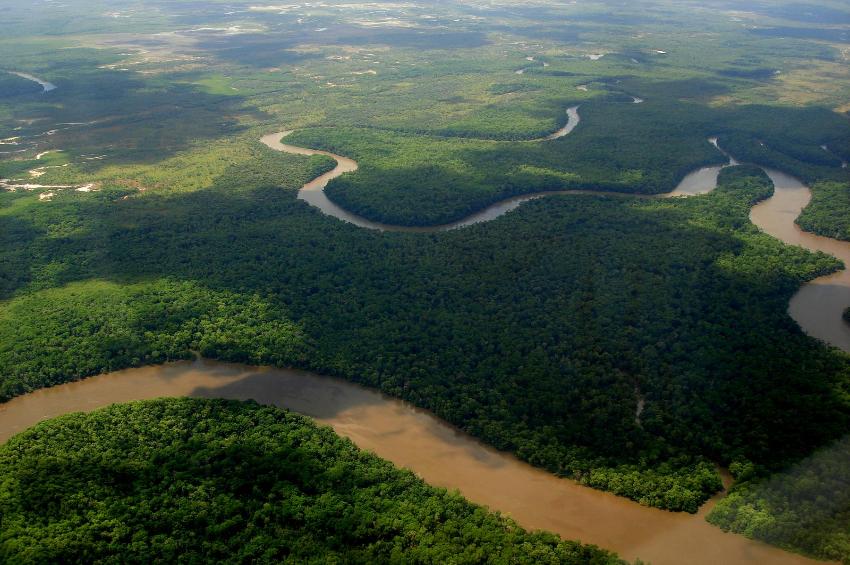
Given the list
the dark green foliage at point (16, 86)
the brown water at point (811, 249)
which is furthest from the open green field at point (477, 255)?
the brown water at point (811, 249)

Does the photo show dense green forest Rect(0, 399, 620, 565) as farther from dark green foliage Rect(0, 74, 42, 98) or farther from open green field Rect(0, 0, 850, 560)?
dark green foliage Rect(0, 74, 42, 98)

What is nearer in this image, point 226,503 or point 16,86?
point 226,503

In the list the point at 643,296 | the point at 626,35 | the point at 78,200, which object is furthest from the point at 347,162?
the point at 626,35

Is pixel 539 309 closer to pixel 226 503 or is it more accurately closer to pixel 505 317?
pixel 505 317

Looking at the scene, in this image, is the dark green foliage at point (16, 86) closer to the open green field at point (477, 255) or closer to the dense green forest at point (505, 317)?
the open green field at point (477, 255)

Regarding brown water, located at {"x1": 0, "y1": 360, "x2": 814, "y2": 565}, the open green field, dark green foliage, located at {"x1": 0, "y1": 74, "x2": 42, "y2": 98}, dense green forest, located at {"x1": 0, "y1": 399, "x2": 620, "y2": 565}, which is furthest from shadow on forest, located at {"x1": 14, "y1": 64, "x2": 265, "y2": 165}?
dense green forest, located at {"x1": 0, "y1": 399, "x2": 620, "y2": 565}

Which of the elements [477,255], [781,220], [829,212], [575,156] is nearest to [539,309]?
[477,255]
